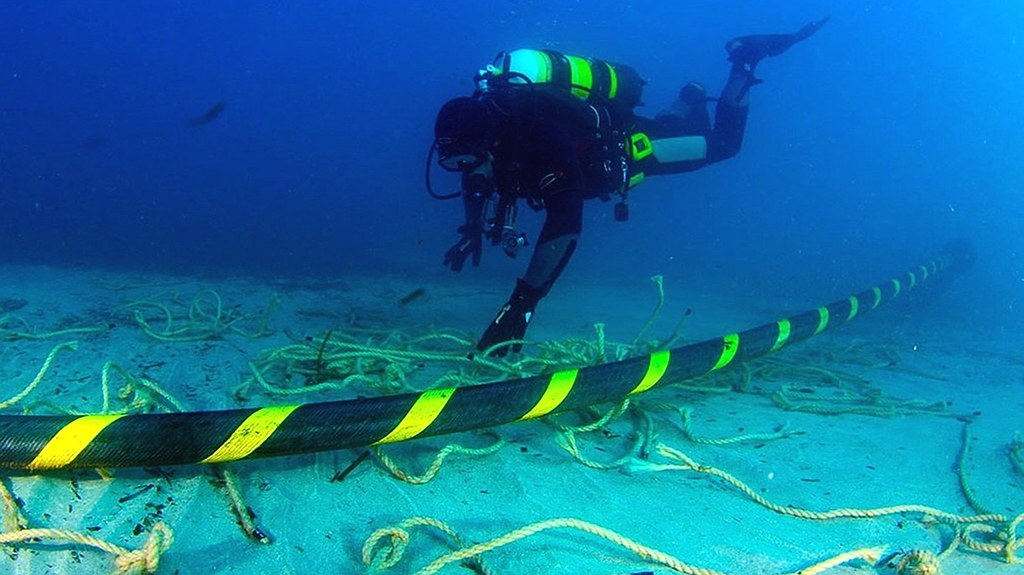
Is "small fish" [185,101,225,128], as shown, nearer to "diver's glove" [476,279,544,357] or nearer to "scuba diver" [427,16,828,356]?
"scuba diver" [427,16,828,356]

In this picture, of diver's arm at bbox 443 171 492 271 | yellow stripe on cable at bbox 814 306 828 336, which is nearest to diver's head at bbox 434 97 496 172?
diver's arm at bbox 443 171 492 271

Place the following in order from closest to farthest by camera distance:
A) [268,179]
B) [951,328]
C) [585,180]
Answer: [585,180], [951,328], [268,179]

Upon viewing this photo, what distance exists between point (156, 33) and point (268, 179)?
1538 inches

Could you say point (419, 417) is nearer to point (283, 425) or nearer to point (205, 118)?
point (283, 425)

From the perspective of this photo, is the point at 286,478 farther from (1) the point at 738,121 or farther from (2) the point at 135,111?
(2) the point at 135,111

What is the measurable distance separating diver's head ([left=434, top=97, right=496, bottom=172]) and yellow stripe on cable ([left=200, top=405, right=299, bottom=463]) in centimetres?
251

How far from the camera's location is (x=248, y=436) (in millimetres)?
1692

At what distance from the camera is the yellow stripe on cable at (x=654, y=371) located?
262 centimetres

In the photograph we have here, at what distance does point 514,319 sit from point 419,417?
6.26ft

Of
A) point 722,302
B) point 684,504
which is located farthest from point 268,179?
point 684,504

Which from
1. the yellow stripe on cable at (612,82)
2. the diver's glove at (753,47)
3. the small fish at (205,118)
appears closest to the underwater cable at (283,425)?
the yellow stripe on cable at (612,82)

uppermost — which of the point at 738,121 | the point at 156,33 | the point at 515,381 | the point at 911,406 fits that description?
the point at 156,33

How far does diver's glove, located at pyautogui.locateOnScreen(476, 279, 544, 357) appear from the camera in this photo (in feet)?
12.2

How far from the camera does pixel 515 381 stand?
2.20 metres
